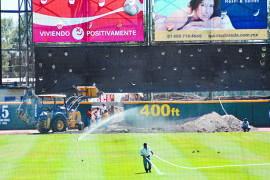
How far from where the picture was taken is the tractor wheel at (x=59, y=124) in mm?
32781

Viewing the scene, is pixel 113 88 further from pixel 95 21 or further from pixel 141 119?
pixel 95 21

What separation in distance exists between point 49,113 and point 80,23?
25.8 feet

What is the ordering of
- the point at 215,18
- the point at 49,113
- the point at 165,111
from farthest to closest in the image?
the point at 215,18 → the point at 165,111 → the point at 49,113

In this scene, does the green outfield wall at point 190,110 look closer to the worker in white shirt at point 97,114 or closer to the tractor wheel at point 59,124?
the worker in white shirt at point 97,114

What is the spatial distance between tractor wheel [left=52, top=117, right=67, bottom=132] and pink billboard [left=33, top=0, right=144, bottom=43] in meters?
6.75

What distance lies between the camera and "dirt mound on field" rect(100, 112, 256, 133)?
3362 centimetres

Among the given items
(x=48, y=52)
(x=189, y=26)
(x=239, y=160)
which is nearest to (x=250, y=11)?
(x=189, y=26)

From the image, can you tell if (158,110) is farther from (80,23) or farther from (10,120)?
(10,120)

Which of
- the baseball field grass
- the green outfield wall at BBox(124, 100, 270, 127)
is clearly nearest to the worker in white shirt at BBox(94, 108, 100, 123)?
the green outfield wall at BBox(124, 100, 270, 127)

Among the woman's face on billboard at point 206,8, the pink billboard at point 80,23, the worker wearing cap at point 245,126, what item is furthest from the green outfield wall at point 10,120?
the woman's face on billboard at point 206,8

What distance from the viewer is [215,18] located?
36.0m

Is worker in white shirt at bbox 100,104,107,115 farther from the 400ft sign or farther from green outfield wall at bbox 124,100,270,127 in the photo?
the 400ft sign

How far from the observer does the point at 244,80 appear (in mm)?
35625

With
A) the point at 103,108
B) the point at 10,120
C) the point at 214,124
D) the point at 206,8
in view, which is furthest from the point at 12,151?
the point at 206,8
